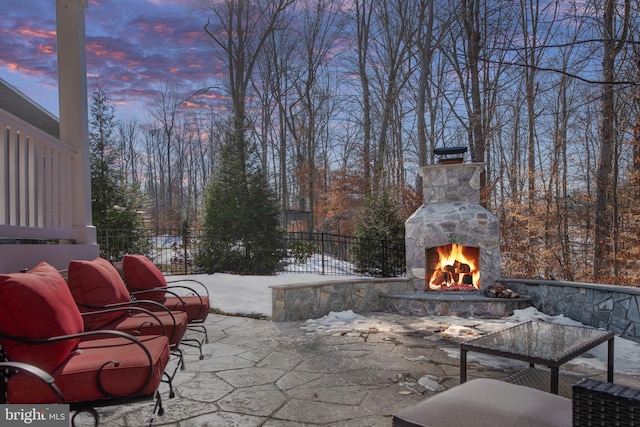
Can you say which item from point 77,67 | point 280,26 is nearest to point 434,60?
point 280,26

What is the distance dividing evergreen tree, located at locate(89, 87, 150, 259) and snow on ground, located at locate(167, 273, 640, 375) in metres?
3.10

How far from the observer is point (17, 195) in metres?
3.10

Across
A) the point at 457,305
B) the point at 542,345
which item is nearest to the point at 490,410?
the point at 542,345

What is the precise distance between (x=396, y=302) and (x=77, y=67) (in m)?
5.05

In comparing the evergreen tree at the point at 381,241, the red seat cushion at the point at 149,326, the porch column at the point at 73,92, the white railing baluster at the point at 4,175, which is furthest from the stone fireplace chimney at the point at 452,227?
the white railing baluster at the point at 4,175

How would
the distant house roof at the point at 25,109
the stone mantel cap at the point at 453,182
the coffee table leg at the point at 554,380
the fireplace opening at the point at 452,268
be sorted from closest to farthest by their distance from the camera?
the coffee table leg at the point at 554,380
the distant house roof at the point at 25,109
the fireplace opening at the point at 452,268
the stone mantel cap at the point at 453,182

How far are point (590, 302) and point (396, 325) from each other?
8.41ft

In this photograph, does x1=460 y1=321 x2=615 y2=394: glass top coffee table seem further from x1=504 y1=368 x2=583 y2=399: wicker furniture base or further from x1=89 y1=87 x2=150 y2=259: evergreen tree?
x1=89 y1=87 x2=150 y2=259: evergreen tree

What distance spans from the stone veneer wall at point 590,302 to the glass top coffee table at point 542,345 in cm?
227

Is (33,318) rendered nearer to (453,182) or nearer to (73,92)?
(73,92)

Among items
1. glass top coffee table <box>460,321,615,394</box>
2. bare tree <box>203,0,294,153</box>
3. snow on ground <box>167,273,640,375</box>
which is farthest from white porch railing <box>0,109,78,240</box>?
bare tree <box>203,0,294,153</box>

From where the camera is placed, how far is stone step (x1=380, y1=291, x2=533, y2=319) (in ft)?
20.0

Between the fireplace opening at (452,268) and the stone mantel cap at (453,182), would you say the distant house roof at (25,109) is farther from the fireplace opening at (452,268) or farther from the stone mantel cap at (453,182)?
the fireplace opening at (452,268)

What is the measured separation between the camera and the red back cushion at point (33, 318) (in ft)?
5.85
